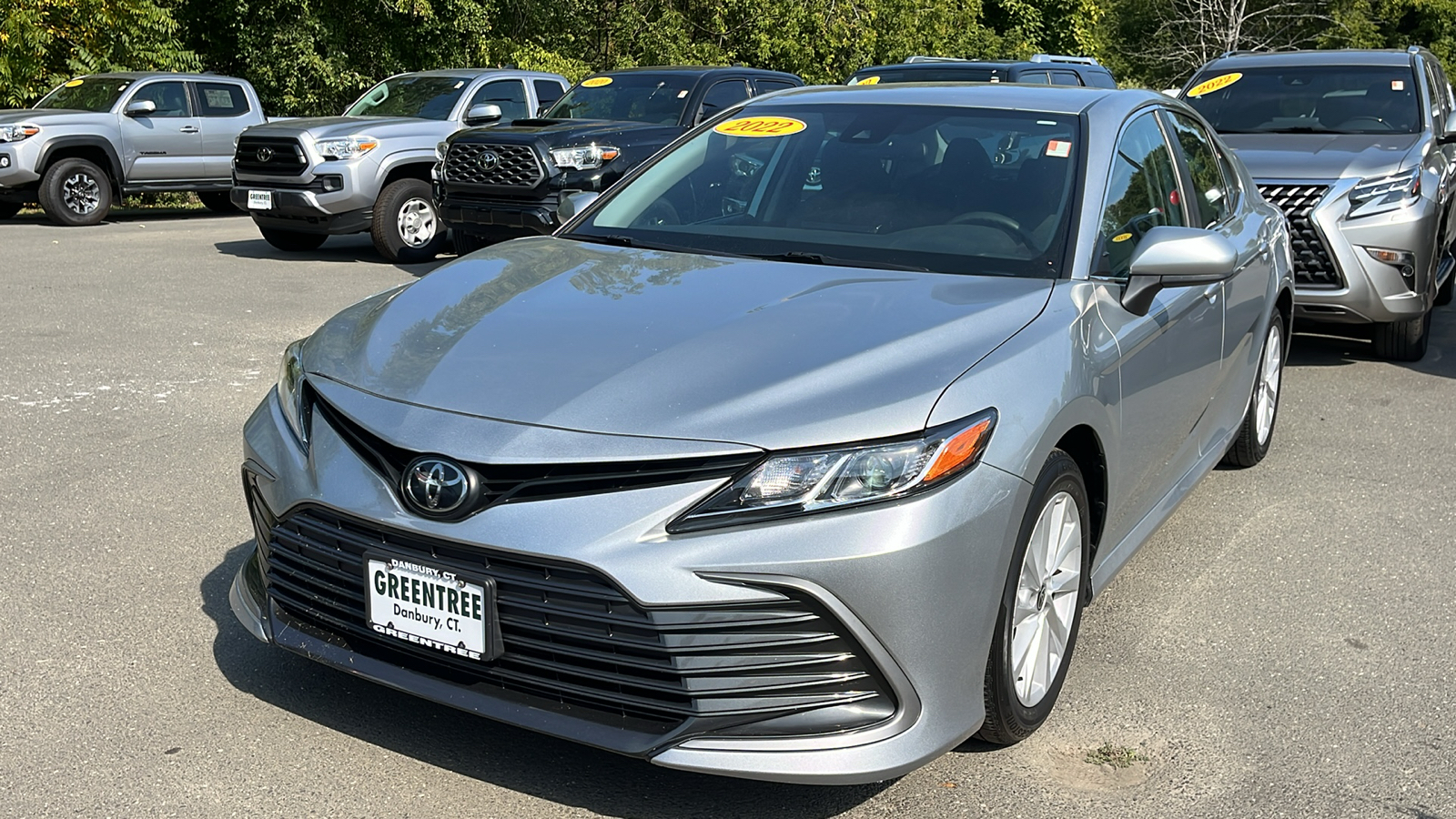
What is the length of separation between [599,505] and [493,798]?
0.83 m

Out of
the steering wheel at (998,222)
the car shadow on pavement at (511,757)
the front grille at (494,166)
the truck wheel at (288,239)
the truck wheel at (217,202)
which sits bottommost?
Answer: the truck wheel at (217,202)

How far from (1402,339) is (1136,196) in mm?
4910

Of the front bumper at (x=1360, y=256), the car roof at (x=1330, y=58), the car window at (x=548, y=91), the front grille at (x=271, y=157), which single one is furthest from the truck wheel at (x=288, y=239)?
the front bumper at (x=1360, y=256)

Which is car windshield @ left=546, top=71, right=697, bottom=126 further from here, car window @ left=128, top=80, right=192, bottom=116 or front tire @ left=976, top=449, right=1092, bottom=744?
front tire @ left=976, top=449, right=1092, bottom=744

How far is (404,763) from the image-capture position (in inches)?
132

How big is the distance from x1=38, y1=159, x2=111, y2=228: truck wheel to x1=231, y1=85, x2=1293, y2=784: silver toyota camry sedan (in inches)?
556

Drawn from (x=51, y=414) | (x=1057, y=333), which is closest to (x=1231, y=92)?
(x=1057, y=333)

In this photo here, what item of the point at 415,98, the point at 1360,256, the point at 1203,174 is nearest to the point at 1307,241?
the point at 1360,256

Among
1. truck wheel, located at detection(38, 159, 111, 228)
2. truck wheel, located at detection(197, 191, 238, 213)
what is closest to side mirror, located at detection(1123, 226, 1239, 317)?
truck wheel, located at detection(38, 159, 111, 228)

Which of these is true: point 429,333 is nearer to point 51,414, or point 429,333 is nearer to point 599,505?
point 599,505

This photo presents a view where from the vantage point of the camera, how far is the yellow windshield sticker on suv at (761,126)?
4730 millimetres

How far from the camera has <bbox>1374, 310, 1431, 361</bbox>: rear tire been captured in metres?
8.39

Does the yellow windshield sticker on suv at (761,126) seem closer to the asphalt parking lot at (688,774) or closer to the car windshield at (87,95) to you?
the asphalt parking lot at (688,774)

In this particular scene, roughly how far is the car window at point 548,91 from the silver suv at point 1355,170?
7516 millimetres
